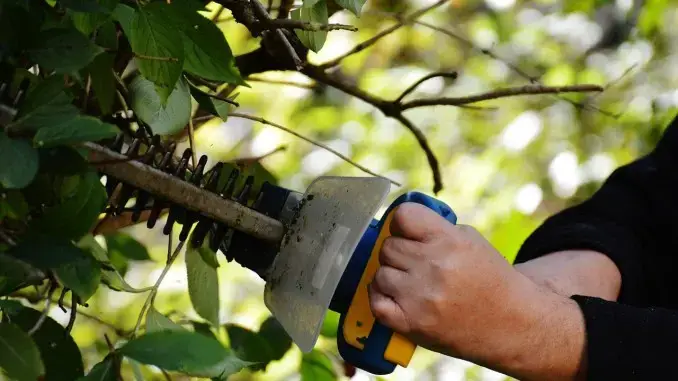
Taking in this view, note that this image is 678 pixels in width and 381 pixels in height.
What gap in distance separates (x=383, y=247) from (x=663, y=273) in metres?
0.56

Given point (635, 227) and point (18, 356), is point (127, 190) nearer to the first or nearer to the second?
point (18, 356)

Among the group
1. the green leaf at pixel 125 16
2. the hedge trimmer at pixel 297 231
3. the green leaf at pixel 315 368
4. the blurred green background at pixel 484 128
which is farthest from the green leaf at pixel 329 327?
the blurred green background at pixel 484 128

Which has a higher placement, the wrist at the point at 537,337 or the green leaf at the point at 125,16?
the green leaf at the point at 125,16

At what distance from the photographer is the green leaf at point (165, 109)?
2.08ft

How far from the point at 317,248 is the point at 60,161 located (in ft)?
1.05

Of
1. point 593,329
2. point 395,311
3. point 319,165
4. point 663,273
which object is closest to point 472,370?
point 319,165

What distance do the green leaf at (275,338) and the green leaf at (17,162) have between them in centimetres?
53

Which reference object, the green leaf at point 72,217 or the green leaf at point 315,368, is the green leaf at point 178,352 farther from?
the green leaf at point 315,368

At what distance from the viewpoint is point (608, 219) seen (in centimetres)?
121

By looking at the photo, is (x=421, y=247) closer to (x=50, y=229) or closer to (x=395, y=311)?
(x=395, y=311)

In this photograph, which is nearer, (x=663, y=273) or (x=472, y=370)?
(x=663, y=273)

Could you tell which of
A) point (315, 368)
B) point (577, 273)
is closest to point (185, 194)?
point (315, 368)

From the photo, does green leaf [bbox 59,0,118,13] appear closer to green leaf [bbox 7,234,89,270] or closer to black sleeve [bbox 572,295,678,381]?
green leaf [bbox 7,234,89,270]

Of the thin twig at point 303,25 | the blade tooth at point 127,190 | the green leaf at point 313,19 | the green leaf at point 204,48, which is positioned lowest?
the blade tooth at point 127,190
